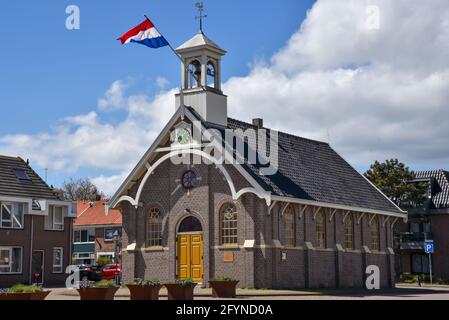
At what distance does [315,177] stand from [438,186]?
88.9 ft

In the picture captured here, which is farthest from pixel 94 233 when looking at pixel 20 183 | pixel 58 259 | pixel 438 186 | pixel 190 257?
pixel 190 257

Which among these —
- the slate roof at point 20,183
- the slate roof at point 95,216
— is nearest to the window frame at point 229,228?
the slate roof at point 20,183

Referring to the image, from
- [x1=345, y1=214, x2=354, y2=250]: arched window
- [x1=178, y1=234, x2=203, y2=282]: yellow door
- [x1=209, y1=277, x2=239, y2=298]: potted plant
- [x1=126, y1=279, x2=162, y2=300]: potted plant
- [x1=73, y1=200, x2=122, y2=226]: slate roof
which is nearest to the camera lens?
[x1=126, y1=279, x2=162, y2=300]: potted plant

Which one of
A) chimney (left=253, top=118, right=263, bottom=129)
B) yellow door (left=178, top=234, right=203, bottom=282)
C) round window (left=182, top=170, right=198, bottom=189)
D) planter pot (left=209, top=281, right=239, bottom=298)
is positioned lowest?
planter pot (left=209, top=281, right=239, bottom=298)

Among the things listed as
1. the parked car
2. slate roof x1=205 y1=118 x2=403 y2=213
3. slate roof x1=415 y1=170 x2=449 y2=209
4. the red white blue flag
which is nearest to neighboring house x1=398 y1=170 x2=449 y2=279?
slate roof x1=415 y1=170 x2=449 y2=209

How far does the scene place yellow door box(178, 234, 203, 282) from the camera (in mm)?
37125

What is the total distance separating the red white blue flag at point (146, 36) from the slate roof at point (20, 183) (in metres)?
16.6

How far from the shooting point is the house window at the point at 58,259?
2021 inches

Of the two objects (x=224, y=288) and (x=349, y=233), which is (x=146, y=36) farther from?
(x=349, y=233)

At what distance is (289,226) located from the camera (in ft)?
124

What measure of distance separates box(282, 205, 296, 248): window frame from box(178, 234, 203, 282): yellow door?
4134 millimetres

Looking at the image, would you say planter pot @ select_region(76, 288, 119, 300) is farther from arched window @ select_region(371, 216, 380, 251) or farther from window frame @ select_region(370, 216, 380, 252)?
arched window @ select_region(371, 216, 380, 251)

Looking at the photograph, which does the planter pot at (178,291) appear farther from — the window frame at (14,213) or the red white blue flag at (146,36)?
the window frame at (14,213)

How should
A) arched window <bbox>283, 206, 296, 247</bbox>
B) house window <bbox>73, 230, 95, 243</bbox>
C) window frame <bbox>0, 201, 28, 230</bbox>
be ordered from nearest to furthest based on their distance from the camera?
arched window <bbox>283, 206, 296, 247</bbox>
window frame <bbox>0, 201, 28, 230</bbox>
house window <bbox>73, 230, 95, 243</bbox>
